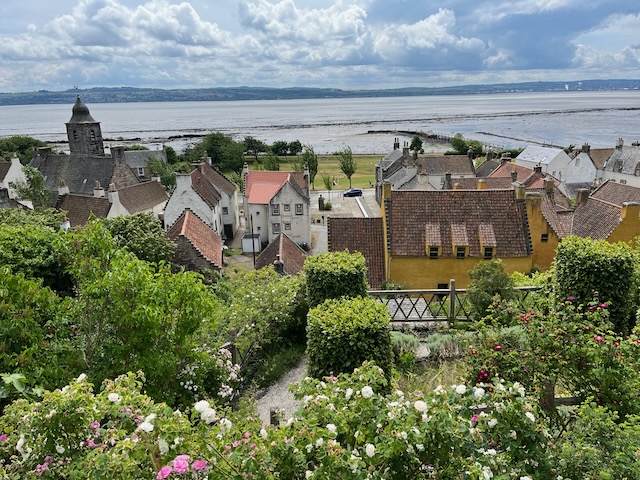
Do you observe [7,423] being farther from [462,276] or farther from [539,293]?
[462,276]

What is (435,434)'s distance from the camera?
5184 millimetres

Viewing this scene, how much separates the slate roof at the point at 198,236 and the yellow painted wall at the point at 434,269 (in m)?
10.4

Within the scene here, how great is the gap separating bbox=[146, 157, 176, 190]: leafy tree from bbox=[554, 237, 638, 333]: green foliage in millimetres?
63557

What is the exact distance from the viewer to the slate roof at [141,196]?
44312 millimetres

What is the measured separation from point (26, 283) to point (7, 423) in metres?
3.94

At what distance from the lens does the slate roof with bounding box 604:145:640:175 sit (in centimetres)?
6225

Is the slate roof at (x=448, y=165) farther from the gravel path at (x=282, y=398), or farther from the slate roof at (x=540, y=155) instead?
the gravel path at (x=282, y=398)

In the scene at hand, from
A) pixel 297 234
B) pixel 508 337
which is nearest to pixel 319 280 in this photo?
pixel 508 337

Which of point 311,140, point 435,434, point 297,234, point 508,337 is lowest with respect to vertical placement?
point 297,234

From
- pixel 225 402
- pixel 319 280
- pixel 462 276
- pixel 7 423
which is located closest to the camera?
pixel 7 423

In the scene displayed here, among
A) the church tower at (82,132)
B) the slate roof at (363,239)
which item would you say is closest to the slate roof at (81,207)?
the slate roof at (363,239)

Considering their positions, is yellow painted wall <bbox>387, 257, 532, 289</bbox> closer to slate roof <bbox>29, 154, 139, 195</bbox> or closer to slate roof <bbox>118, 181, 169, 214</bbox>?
slate roof <bbox>118, 181, 169, 214</bbox>

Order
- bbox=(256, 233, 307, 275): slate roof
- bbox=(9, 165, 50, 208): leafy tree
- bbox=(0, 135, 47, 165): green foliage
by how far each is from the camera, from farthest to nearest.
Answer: bbox=(0, 135, 47, 165): green foliage < bbox=(9, 165, 50, 208): leafy tree < bbox=(256, 233, 307, 275): slate roof

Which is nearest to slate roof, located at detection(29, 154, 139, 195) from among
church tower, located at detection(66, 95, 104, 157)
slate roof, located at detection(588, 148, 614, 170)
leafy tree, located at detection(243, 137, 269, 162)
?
church tower, located at detection(66, 95, 104, 157)
